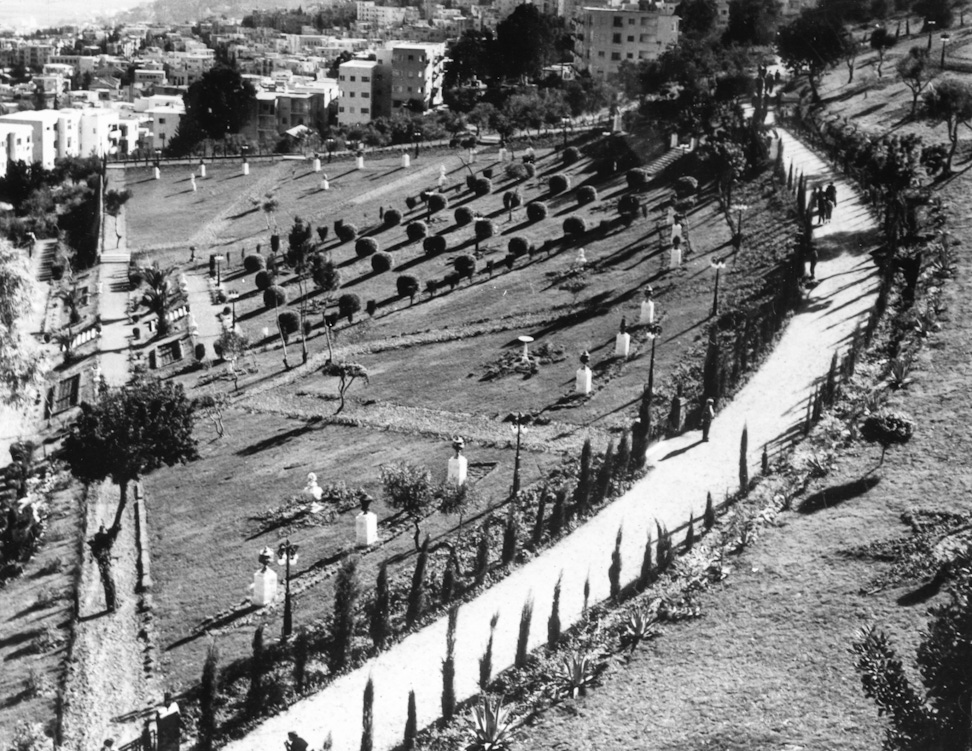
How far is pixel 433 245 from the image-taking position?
47.9 meters

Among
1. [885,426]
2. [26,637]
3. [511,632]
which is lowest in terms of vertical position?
[26,637]

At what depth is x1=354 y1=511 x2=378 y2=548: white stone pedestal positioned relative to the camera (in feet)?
85.2

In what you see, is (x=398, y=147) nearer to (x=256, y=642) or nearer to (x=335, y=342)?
(x=335, y=342)

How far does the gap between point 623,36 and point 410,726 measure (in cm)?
7690

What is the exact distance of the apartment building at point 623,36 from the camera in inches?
3506

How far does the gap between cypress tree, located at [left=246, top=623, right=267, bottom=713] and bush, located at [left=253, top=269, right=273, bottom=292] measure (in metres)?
26.3

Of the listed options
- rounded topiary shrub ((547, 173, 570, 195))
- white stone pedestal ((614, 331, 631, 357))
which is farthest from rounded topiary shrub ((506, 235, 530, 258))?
white stone pedestal ((614, 331, 631, 357))

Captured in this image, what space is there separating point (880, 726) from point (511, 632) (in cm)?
668

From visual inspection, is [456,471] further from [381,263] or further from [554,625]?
[381,263]

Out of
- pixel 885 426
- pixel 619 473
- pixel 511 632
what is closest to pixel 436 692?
pixel 511 632

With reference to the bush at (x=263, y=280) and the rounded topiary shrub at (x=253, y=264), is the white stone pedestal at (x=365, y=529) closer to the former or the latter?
the bush at (x=263, y=280)

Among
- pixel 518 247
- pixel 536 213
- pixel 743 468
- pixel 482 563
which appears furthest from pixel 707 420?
pixel 536 213

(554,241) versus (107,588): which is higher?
(554,241)

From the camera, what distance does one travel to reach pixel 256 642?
876 inches
